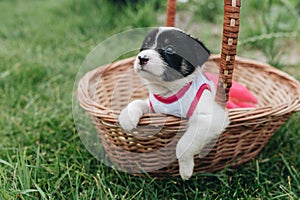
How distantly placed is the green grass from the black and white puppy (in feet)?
0.67

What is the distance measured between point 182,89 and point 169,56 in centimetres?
14

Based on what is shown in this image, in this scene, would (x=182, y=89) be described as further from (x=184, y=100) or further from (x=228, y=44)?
(x=228, y=44)

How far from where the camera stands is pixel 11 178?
1.54 meters

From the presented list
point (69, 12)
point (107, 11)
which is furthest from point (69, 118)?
point (69, 12)

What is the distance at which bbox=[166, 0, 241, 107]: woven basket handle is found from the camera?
4.43 feet

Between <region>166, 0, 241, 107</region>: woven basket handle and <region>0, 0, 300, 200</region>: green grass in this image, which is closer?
<region>166, 0, 241, 107</region>: woven basket handle

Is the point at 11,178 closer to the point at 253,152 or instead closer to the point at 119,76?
the point at 119,76

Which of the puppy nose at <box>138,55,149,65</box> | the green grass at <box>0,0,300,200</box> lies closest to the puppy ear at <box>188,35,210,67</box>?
the puppy nose at <box>138,55,149,65</box>

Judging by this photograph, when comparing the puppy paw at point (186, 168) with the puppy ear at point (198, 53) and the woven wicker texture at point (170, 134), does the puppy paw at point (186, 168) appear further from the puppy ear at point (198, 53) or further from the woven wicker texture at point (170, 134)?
the puppy ear at point (198, 53)

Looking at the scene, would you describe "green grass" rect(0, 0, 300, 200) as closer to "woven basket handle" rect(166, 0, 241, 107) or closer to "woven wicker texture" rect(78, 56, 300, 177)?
"woven wicker texture" rect(78, 56, 300, 177)

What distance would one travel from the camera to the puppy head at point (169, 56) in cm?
139

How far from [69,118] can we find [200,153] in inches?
29.8

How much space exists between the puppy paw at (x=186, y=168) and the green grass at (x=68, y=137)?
0.08m

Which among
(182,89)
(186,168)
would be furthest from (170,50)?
(186,168)
